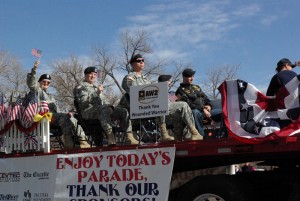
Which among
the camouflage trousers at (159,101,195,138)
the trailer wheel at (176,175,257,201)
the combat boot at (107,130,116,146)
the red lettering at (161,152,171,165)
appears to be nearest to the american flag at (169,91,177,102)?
the camouflage trousers at (159,101,195,138)

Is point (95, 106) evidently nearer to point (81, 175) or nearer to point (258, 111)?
point (81, 175)

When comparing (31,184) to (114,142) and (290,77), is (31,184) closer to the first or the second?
(114,142)

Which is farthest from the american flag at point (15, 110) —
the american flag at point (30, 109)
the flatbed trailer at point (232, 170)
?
the flatbed trailer at point (232, 170)

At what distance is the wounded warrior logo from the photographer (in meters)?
6.15

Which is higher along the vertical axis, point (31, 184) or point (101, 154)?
point (101, 154)

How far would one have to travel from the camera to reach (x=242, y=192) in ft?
17.5

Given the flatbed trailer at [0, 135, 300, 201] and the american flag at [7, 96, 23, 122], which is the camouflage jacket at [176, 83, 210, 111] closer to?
the flatbed trailer at [0, 135, 300, 201]

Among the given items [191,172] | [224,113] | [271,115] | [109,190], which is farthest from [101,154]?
[271,115]

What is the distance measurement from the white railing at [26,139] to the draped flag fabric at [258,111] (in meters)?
3.06

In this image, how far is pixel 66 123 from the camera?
7.85 m

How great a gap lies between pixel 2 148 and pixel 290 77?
4.93m

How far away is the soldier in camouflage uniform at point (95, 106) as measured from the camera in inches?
282

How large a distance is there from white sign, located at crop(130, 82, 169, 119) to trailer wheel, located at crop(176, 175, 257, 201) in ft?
3.42

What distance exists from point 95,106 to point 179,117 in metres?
1.47
